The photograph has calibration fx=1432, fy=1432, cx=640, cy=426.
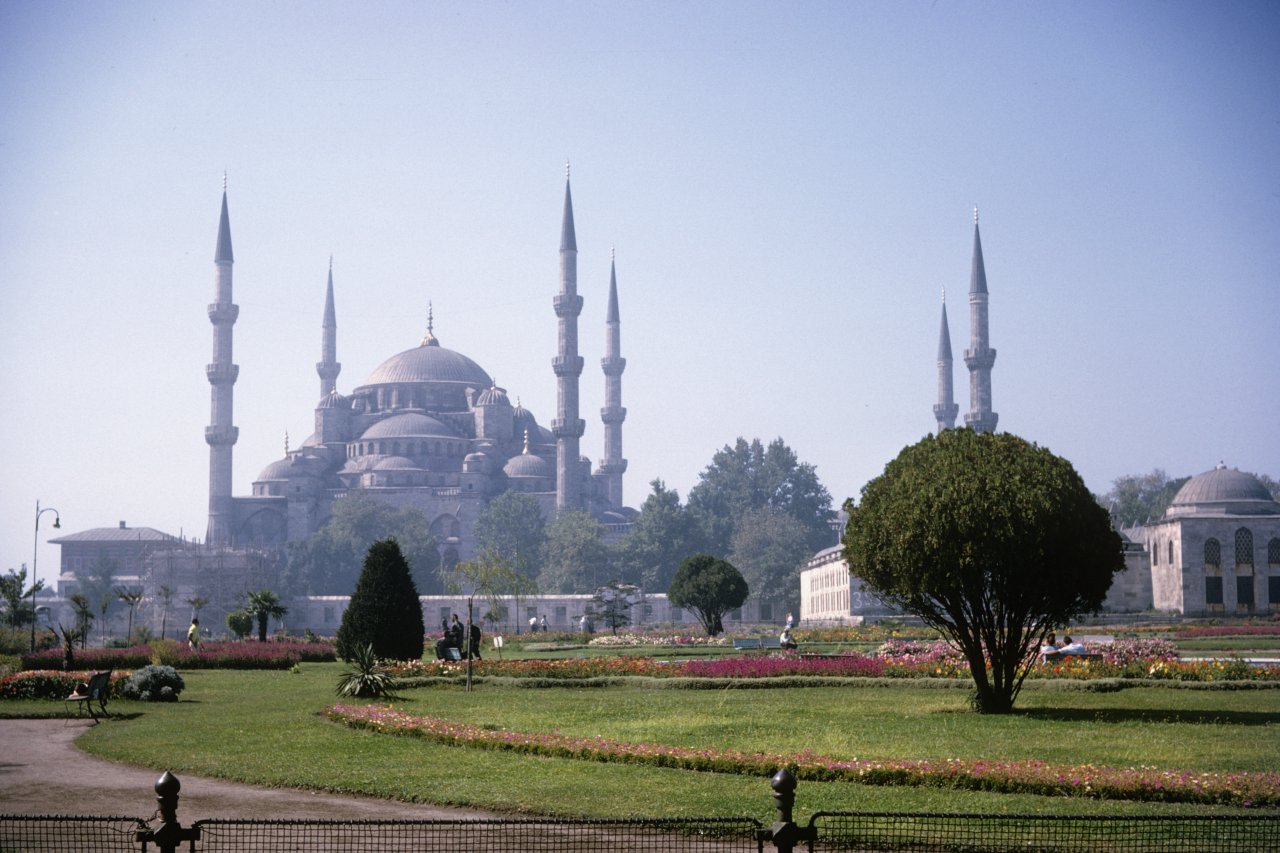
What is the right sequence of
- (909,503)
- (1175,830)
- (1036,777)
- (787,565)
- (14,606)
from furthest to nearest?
1. (787,565)
2. (14,606)
3. (909,503)
4. (1036,777)
5. (1175,830)

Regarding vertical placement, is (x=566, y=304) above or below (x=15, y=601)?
above

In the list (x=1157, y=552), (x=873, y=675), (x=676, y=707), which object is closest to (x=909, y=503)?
(x=676, y=707)

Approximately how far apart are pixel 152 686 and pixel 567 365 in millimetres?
66417

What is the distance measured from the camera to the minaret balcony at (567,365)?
84.2 metres

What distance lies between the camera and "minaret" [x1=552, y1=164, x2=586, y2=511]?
8344 cm

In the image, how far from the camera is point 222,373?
3201 inches

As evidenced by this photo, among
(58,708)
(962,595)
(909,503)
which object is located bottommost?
(58,708)

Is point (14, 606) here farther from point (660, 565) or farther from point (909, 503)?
point (660, 565)

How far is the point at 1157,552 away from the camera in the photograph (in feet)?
191

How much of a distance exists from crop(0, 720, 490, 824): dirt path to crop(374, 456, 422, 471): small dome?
8120 centimetres

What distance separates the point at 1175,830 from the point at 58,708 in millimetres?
13636

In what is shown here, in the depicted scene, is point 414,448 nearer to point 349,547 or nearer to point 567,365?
point 349,547

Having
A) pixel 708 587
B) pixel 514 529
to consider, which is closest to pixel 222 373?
pixel 514 529

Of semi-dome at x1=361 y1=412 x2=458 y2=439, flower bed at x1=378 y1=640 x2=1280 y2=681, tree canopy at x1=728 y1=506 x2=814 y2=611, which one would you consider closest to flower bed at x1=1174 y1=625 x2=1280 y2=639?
flower bed at x1=378 y1=640 x2=1280 y2=681
